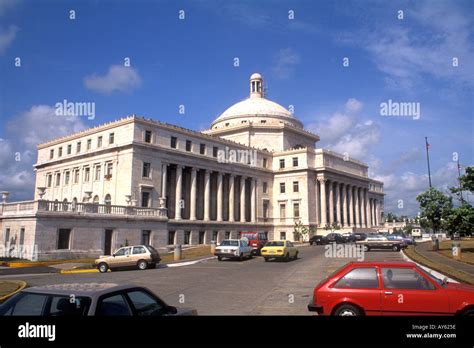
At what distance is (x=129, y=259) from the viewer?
90.5 ft

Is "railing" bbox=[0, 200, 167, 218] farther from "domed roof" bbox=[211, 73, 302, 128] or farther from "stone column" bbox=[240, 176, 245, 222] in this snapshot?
"domed roof" bbox=[211, 73, 302, 128]

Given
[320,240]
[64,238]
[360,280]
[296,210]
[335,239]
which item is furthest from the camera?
[296,210]

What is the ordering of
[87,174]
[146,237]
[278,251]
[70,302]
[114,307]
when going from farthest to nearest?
[87,174] < [146,237] < [278,251] < [114,307] < [70,302]

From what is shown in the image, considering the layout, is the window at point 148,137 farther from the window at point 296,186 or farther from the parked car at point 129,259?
the window at point 296,186

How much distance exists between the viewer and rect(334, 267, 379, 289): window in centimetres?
937

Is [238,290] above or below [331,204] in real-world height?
below

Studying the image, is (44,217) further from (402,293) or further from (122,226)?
(402,293)

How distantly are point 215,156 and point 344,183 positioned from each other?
32.7 meters

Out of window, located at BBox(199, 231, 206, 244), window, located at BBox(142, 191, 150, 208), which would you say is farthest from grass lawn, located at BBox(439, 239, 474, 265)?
window, located at BBox(142, 191, 150, 208)

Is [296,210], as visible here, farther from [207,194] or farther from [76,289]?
[76,289]

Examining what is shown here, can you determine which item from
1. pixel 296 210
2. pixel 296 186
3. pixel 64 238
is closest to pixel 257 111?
pixel 296 186

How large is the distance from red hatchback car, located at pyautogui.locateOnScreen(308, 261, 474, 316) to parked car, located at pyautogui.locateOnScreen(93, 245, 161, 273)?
1975cm

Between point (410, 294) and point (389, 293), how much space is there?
456 mm

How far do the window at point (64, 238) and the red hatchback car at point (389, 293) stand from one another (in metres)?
29.9
